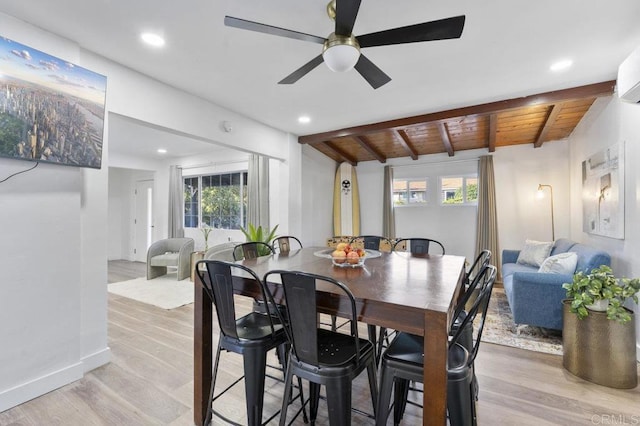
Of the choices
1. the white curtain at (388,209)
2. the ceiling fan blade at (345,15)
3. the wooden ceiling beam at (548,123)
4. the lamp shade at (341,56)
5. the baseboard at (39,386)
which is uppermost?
the wooden ceiling beam at (548,123)

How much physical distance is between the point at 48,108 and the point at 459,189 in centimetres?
602

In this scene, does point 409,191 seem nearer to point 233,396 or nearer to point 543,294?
point 543,294

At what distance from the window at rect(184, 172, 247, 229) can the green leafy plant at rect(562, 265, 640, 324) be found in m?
5.07

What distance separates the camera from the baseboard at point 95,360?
93.4 inches

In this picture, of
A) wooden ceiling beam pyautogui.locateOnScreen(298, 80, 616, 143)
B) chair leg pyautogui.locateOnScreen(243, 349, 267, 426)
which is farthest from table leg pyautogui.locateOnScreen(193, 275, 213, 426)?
wooden ceiling beam pyautogui.locateOnScreen(298, 80, 616, 143)

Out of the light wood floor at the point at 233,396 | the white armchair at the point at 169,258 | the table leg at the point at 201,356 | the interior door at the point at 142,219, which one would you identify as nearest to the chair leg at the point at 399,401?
the light wood floor at the point at 233,396

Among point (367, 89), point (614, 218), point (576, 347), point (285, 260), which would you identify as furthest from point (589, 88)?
point (285, 260)

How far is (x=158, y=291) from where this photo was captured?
4.67 meters

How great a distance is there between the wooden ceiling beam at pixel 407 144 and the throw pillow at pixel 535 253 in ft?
8.30

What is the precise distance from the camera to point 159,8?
1.92 m

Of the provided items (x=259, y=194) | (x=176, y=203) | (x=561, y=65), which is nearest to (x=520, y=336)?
(x=561, y=65)

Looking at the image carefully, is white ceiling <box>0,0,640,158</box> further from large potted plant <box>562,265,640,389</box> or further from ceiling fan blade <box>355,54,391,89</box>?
large potted plant <box>562,265,640,389</box>

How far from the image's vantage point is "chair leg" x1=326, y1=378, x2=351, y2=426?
1.33 m

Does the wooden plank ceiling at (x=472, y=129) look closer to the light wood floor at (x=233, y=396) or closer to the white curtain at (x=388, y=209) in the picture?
the white curtain at (x=388, y=209)
